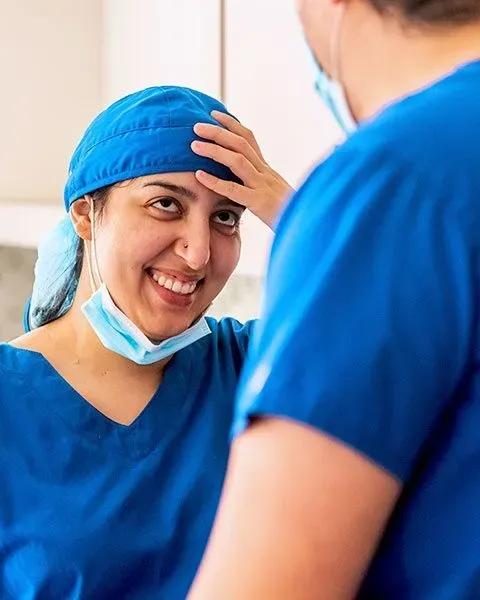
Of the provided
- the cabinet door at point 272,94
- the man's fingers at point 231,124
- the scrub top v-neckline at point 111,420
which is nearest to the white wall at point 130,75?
the cabinet door at point 272,94

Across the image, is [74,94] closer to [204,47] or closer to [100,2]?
[100,2]

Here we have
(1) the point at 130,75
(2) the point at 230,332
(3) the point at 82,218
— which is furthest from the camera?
A: (1) the point at 130,75

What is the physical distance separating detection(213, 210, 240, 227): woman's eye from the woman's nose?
45mm

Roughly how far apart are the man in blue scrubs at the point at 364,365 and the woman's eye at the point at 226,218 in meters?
0.70

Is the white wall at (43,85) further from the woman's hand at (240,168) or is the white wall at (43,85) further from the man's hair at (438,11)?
the man's hair at (438,11)

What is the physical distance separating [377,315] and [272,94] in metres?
1.14

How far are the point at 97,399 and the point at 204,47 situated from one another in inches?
31.5

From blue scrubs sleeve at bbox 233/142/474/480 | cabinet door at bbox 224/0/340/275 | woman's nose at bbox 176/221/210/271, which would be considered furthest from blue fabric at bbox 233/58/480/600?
cabinet door at bbox 224/0/340/275

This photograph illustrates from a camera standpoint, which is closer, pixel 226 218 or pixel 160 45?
pixel 226 218

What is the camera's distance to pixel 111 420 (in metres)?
1.16

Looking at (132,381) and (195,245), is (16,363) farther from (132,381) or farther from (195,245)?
(195,245)

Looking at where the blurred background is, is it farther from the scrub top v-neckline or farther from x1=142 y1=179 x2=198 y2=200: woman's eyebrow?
the scrub top v-neckline

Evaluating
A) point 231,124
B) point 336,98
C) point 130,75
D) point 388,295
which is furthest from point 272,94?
point 388,295

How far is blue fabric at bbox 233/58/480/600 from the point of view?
0.43 m
